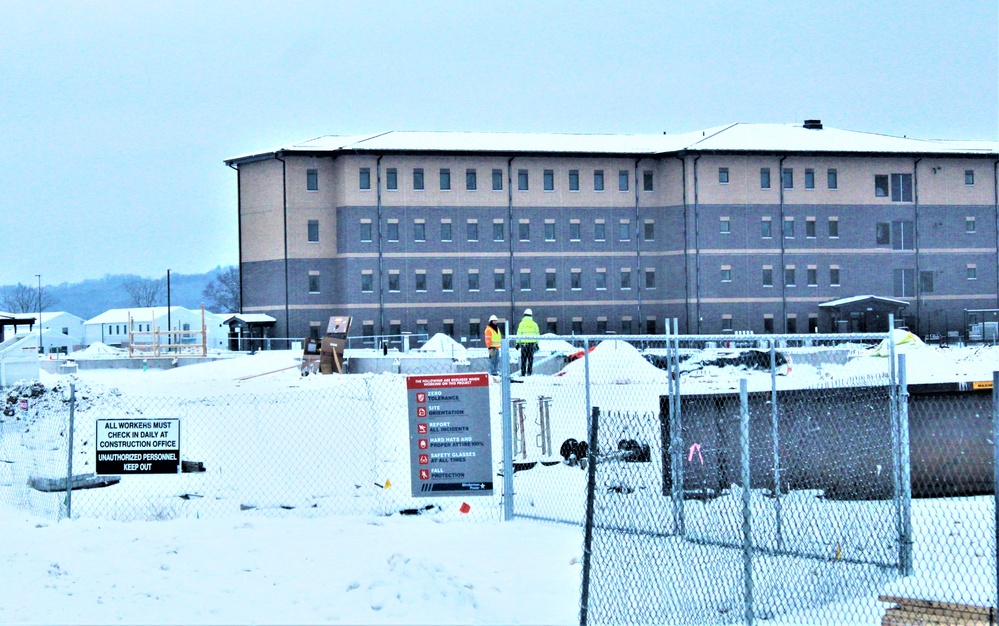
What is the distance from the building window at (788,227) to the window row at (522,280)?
888 cm

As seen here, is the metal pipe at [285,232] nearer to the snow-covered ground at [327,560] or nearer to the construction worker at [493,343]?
the construction worker at [493,343]

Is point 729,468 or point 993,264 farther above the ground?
point 993,264

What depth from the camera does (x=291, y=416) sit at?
895 inches

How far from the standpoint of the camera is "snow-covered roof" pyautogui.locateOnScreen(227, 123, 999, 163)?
70.1 m

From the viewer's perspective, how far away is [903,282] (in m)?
71.8

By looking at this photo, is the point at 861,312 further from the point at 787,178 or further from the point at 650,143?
the point at 650,143

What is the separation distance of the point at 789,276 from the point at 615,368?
40.2 m

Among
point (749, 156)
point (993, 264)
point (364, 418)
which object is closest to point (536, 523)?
point (364, 418)

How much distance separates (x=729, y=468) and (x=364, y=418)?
10267 millimetres

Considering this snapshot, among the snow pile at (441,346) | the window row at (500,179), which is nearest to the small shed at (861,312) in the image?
the window row at (500,179)

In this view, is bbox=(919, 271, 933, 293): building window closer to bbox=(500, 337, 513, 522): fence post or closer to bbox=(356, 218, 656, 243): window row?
bbox=(356, 218, 656, 243): window row

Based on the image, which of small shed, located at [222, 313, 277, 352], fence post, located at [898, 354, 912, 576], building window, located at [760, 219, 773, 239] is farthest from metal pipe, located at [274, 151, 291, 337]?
fence post, located at [898, 354, 912, 576]

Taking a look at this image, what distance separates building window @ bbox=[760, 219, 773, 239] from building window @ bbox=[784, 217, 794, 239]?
98 cm

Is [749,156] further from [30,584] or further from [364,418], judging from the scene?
[30,584]
